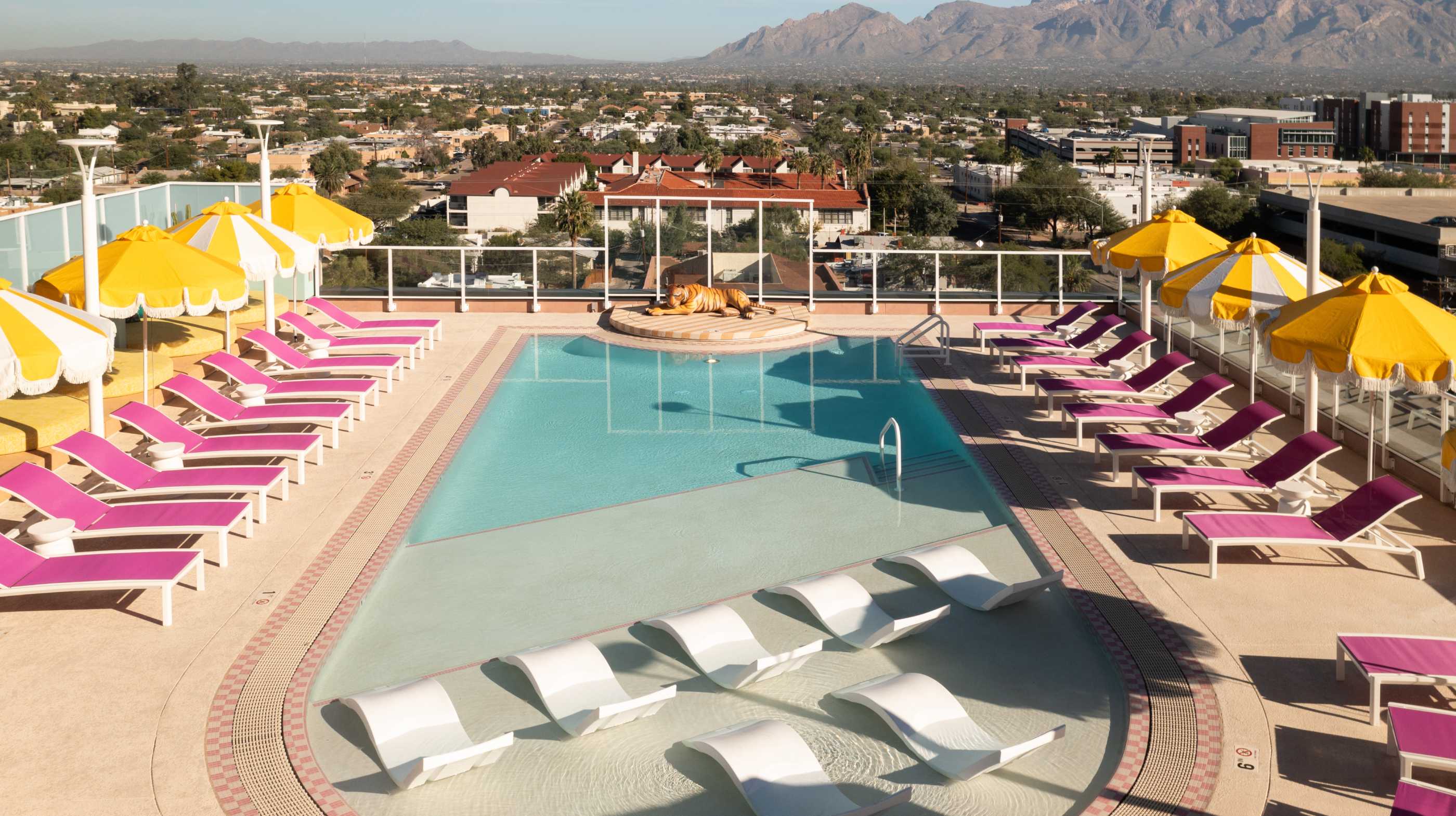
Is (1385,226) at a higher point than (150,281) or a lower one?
higher

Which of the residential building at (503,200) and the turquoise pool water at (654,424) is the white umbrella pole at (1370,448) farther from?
the residential building at (503,200)

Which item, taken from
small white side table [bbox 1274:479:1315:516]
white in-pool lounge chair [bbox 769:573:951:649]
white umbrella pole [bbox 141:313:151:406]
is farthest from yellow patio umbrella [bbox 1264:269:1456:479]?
white umbrella pole [bbox 141:313:151:406]

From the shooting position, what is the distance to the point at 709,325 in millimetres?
13234

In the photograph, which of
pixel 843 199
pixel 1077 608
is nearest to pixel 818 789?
pixel 1077 608

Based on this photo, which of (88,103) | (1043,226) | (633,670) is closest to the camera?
(633,670)

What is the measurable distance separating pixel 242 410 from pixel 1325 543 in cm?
717

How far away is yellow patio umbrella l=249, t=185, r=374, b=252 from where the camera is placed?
39.0ft

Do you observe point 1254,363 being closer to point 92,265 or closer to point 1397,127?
point 92,265

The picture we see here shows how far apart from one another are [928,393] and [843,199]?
10072mm

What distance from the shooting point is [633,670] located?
559cm

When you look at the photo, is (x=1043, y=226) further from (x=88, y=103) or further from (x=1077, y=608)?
(x=88, y=103)

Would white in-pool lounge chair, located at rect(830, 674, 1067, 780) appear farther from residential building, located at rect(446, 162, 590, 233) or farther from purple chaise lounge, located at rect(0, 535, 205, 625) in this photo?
residential building, located at rect(446, 162, 590, 233)

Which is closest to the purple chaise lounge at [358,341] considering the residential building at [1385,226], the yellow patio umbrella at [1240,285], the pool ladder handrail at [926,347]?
the pool ladder handrail at [926,347]

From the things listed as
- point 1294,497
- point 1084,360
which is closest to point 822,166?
point 1084,360
